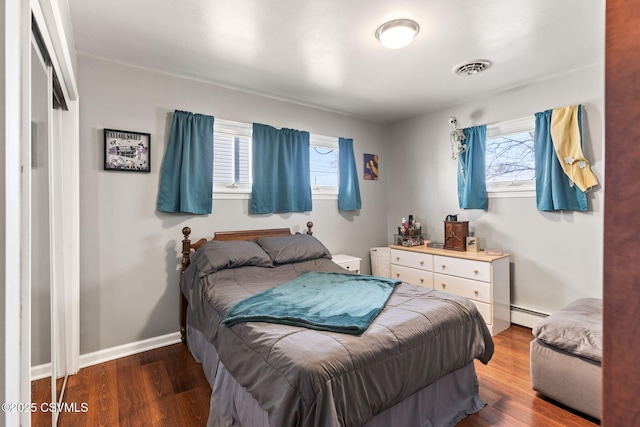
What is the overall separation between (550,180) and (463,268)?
1.14 metres

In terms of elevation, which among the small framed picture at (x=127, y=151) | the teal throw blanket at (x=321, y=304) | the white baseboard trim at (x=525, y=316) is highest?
Result: the small framed picture at (x=127, y=151)

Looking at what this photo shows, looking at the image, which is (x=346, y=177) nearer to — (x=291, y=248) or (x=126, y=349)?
(x=291, y=248)

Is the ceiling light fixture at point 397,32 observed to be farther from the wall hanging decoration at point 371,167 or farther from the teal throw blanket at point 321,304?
the wall hanging decoration at point 371,167

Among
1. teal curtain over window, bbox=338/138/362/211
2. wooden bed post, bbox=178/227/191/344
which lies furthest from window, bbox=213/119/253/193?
teal curtain over window, bbox=338/138/362/211

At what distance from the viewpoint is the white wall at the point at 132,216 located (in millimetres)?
2496

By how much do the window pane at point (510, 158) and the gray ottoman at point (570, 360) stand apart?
1570mm

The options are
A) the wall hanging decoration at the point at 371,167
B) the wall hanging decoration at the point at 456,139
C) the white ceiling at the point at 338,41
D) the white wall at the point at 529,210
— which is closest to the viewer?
the white ceiling at the point at 338,41

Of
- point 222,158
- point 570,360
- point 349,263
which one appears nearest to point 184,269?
point 222,158

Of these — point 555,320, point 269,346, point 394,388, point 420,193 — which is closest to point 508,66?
point 420,193

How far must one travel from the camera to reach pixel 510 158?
3311 millimetres

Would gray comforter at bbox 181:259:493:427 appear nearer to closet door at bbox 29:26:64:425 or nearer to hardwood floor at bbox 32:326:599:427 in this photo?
hardwood floor at bbox 32:326:599:427

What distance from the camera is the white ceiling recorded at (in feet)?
6.28

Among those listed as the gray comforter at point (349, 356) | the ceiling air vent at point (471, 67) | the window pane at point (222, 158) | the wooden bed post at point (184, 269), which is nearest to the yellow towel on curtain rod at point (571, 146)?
the ceiling air vent at point (471, 67)

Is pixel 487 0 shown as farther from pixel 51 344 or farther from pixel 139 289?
pixel 139 289
